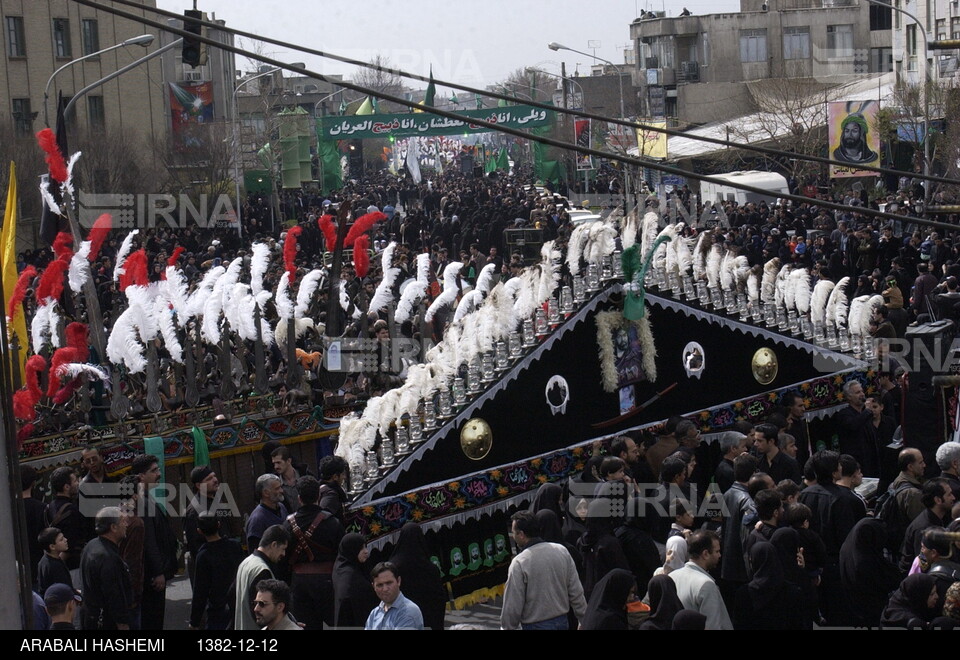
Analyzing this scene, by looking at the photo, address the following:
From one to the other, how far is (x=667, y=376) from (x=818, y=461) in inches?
131

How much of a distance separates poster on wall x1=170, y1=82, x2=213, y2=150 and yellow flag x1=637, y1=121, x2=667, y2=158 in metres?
12.5

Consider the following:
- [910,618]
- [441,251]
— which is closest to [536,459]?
[910,618]

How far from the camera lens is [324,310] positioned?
15312 mm

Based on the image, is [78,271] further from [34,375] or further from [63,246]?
[63,246]

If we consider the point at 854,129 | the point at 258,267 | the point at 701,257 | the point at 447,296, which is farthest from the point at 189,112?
the point at 701,257

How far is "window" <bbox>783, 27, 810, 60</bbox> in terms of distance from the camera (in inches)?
2352

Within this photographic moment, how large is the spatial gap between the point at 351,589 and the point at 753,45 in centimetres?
5631

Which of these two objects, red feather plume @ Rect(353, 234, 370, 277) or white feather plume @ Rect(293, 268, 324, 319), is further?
red feather plume @ Rect(353, 234, 370, 277)

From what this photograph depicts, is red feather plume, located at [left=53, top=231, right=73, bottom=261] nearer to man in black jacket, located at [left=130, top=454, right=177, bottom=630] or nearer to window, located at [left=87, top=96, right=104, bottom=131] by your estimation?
man in black jacket, located at [left=130, top=454, right=177, bottom=630]

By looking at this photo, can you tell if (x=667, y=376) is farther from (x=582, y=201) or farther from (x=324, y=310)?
(x=582, y=201)

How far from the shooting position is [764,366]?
12242 mm

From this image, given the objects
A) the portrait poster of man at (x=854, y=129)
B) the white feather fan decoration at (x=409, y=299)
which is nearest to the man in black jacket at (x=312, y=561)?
the white feather fan decoration at (x=409, y=299)

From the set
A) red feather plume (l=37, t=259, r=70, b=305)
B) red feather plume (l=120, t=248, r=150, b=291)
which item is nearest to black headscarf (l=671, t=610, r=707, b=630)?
red feather plume (l=120, t=248, r=150, b=291)

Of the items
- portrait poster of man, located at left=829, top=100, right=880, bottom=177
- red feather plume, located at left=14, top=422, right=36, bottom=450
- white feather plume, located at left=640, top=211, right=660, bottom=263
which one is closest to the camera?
red feather plume, located at left=14, top=422, right=36, bottom=450
